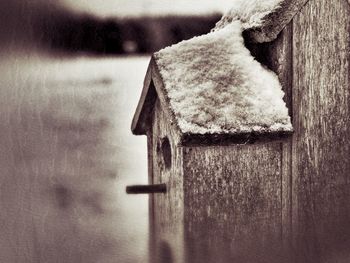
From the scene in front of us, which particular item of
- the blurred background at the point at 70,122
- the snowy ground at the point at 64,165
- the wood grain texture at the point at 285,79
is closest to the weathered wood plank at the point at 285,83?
the wood grain texture at the point at 285,79

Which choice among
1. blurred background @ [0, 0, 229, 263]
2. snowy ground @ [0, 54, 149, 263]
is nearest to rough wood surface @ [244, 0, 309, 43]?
blurred background @ [0, 0, 229, 263]

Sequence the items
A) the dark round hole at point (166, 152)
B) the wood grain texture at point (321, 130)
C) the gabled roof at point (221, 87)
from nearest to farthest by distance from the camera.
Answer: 1. the gabled roof at point (221, 87)
2. the wood grain texture at point (321, 130)
3. the dark round hole at point (166, 152)

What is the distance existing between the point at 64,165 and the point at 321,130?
45cm

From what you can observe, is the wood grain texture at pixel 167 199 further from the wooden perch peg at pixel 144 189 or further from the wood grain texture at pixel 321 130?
the wood grain texture at pixel 321 130

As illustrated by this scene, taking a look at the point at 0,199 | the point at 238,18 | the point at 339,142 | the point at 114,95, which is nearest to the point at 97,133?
the point at 114,95

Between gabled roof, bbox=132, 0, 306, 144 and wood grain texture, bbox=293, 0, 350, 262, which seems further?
wood grain texture, bbox=293, 0, 350, 262

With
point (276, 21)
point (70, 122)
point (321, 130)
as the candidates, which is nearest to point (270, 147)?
point (321, 130)

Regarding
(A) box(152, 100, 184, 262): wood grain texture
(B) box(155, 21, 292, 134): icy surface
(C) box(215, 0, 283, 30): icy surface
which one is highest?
(C) box(215, 0, 283, 30): icy surface

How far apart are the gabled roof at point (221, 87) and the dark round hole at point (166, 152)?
0.52 feet

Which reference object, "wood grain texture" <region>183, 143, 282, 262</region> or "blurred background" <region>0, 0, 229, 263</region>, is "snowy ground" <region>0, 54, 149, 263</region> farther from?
"wood grain texture" <region>183, 143, 282, 262</region>

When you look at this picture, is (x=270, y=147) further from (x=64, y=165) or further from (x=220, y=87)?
(x=64, y=165)

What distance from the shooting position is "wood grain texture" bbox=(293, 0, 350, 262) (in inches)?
32.7

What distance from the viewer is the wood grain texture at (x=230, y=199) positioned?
2.67 ft

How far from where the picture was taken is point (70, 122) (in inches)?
32.9
